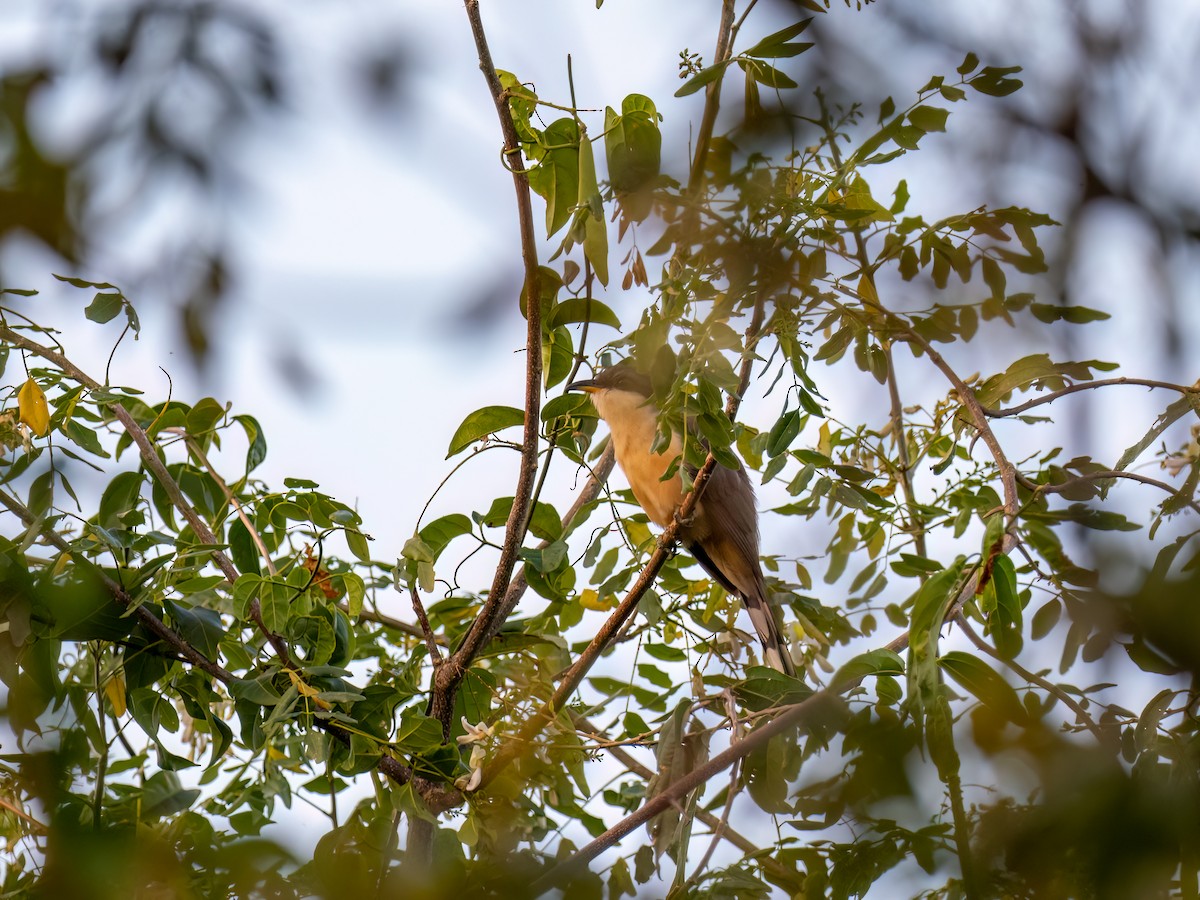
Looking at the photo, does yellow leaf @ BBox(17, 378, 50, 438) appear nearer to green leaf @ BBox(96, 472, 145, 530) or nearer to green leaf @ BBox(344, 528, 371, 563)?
green leaf @ BBox(96, 472, 145, 530)

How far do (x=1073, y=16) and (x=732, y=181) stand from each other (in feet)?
1.69

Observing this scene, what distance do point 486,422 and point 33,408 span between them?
3.77 feet

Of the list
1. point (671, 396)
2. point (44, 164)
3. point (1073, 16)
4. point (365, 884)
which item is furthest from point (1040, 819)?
point (44, 164)

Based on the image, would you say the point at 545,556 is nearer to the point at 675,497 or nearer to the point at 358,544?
the point at 358,544

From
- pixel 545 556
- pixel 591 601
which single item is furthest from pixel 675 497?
pixel 545 556

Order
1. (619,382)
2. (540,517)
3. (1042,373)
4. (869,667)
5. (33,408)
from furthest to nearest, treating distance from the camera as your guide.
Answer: (619,382), (540,517), (33,408), (1042,373), (869,667)

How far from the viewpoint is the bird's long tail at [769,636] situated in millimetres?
3988

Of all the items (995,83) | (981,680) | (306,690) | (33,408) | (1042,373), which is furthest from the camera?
(33,408)

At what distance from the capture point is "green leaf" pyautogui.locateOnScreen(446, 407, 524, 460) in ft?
9.33

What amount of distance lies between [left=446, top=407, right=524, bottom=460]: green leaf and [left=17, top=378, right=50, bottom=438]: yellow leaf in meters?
1.04

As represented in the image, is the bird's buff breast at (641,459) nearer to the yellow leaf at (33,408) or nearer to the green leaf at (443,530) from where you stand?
the green leaf at (443,530)

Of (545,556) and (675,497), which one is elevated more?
(675,497)

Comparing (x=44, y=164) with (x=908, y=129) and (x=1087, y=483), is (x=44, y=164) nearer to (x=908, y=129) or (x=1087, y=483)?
(x=908, y=129)

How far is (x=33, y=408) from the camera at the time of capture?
273cm
